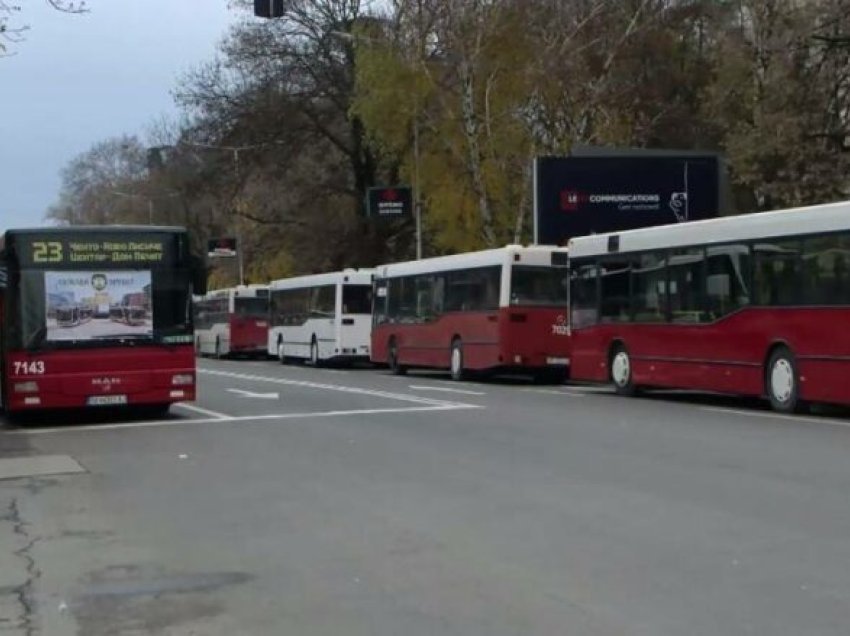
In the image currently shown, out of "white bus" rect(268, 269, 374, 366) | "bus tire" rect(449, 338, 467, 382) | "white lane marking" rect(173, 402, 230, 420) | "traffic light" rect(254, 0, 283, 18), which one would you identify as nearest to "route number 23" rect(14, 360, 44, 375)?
"white lane marking" rect(173, 402, 230, 420)

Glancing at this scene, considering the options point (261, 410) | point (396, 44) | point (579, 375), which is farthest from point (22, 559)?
point (396, 44)

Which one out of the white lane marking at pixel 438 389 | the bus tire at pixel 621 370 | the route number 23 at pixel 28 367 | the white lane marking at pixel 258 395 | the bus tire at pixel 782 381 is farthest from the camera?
the white lane marking at pixel 438 389

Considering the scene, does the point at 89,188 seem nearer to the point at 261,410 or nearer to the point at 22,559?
the point at 261,410

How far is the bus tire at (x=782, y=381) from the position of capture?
18.4 metres

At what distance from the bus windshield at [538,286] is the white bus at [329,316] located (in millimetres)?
12885

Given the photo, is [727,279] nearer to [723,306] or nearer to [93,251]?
Result: [723,306]

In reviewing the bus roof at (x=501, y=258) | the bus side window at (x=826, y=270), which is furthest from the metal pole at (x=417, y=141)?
the bus side window at (x=826, y=270)

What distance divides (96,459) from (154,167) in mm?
63893

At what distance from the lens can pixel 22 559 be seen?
9.29m

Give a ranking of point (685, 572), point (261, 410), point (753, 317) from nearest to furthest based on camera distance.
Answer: point (685, 572) < point (753, 317) < point (261, 410)

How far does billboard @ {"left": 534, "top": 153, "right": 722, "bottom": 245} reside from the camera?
3412 centimetres

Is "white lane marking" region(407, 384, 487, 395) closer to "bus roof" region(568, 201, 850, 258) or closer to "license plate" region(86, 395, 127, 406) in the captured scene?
"bus roof" region(568, 201, 850, 258)

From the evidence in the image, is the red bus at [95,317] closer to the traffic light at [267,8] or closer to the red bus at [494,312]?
the traffic light at [267,8]

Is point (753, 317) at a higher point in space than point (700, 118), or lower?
lower
